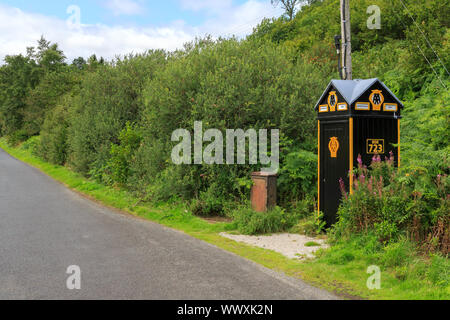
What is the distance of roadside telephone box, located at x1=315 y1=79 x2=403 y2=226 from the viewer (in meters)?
8.21

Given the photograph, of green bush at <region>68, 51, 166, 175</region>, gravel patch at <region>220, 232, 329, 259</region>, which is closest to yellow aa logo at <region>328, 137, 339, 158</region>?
gravel patch at <region>220, 232, 329, 259</region>

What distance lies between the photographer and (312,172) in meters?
10.3

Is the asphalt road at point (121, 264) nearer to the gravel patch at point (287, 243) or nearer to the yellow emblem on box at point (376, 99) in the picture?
the gravel patch at point (287, 243)

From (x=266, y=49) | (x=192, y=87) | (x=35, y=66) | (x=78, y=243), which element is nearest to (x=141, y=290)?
(x=78, y=243)

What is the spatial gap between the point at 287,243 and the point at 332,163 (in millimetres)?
1863

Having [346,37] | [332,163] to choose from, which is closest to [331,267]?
[332,163]

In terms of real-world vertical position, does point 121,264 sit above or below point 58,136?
below

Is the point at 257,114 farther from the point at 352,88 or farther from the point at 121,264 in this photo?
the point at 121,264

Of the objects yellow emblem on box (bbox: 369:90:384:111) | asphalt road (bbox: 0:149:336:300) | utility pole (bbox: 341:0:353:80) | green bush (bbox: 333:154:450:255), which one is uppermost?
utility pole (bbox: 341:0:353:80)

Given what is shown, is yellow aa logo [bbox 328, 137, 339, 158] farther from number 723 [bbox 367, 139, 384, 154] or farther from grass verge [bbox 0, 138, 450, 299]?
grass verge [bbox 0, 138, 450, 299]

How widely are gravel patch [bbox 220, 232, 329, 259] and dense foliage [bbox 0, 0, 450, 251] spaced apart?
778mm

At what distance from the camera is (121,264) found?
684cm

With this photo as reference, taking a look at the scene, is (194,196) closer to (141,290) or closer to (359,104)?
(359,104)

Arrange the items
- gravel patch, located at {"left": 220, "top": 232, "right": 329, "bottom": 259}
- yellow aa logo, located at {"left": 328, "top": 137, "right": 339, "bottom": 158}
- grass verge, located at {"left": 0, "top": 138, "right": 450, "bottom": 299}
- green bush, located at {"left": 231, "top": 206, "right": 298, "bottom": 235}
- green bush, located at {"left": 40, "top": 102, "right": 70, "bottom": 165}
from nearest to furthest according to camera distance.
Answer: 1. grass verge, located at {"left": 0, "top": 138, "right": 450, "bottom": 299}
2. gravel patch, located at {"left": 220, "top": 232, "right": 329, "bottom": 259}
3. yellow aa logo, located at {"left": 328, "top": 137, "right": 339, "bottom": 158}
4. green bush, located at {"left": 231, "top": 206, "right": 298, "bottom": 235}
5. green bush, located at {"left": 40, "top": 102, "right": 70, "bottom": 165}
